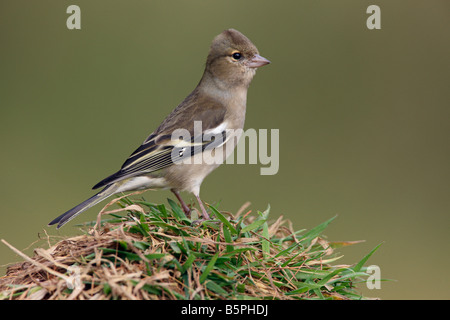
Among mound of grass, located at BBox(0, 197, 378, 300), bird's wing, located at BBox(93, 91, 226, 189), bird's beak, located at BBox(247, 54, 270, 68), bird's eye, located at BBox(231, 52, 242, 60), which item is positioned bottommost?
mound of grass, located at BBox(0, 197, 378, 300)

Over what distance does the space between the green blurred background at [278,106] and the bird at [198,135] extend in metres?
2.59

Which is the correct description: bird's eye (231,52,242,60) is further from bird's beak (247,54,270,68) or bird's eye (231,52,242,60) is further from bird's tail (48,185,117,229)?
bird's tail (48,185,117,229)

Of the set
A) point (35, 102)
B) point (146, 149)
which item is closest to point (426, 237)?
point (146, 149)

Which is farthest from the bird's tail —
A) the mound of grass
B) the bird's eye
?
the bird's eye

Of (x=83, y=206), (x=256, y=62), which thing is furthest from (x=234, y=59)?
(x=83, y=206)

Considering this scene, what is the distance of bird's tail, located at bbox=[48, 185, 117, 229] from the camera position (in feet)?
12.1

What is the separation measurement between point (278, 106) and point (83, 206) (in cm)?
567

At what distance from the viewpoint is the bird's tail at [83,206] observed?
145 inches

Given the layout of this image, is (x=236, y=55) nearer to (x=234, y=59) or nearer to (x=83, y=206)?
(x=234, y=59)

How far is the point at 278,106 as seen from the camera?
9125 millimetres

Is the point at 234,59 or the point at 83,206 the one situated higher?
the point at 234,59

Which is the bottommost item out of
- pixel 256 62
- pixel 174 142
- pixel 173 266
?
pixel 173 266

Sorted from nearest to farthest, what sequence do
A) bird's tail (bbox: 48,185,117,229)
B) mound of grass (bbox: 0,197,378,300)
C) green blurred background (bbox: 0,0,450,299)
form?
mound of grass (bbox: 0,197,378,300)
bird's tail (bbox: 48,185,117,229)
green blurred background (bbox: 0,0,450,299)

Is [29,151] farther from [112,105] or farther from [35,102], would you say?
[112,105]
